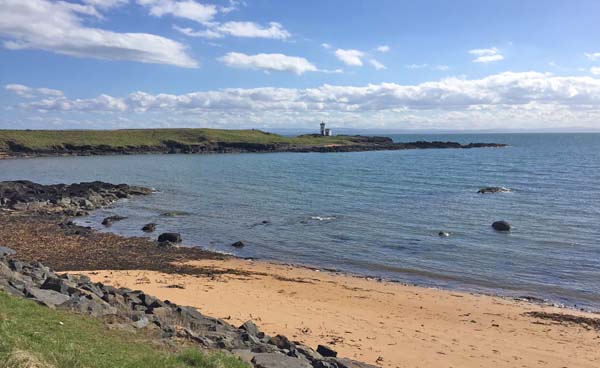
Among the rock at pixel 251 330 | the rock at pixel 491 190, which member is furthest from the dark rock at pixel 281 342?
the rock at pixel 491 190

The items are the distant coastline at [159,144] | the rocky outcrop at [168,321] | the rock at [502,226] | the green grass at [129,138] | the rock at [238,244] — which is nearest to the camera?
the rocky outcrop at [168,321]

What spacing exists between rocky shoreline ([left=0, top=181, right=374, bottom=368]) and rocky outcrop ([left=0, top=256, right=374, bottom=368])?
22mm

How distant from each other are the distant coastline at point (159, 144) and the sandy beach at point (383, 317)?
10154 cm

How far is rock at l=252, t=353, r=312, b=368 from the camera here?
10781 mm

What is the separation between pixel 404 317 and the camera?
1862 cm

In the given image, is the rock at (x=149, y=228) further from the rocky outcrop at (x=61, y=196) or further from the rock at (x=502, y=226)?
the rock at (x=502, y=226)

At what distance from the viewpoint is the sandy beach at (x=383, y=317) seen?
15.0 m

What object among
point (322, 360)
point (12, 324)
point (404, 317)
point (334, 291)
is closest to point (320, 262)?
point (334, 291)

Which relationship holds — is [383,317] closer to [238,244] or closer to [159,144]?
[238,244]

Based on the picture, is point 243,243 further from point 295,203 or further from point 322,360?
point 322,360

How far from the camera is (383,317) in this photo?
1845 cm

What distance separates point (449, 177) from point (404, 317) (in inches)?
2148

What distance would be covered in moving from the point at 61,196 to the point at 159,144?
9175 cm

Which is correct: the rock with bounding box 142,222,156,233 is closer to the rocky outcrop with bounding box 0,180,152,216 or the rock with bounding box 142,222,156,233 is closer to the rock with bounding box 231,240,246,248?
the rock with bounding box 231,240,246,248
